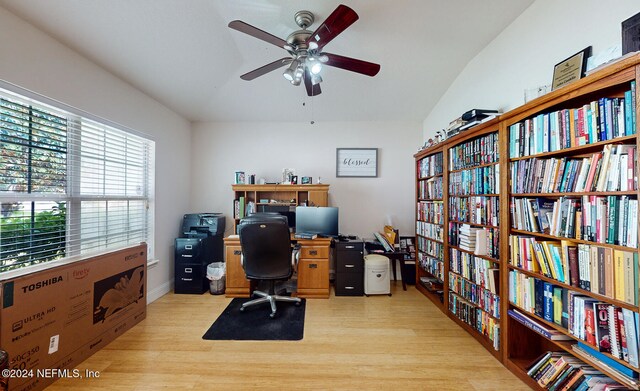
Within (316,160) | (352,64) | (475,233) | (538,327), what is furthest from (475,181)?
(316,160)

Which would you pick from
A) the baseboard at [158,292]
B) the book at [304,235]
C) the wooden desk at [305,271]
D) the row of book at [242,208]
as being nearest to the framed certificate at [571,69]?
the wooden desk at [305,271]

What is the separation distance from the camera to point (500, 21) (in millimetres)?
1991

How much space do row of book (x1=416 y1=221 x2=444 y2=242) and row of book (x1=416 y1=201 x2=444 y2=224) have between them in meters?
0.05

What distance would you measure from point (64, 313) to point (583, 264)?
3.30m

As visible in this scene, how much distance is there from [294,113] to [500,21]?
7.90ft

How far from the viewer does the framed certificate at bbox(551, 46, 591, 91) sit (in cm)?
141

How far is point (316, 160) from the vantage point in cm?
361

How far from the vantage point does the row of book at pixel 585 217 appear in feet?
3.59

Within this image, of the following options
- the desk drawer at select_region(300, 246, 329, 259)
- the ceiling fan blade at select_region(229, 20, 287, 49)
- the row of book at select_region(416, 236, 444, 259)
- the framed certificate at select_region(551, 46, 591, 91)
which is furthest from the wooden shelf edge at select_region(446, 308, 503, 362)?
the ceiling fan blade at select_region(229, 20, 287, 49)

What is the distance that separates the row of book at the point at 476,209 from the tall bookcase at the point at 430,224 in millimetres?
179

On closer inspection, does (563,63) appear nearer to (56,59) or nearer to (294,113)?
(294,113)

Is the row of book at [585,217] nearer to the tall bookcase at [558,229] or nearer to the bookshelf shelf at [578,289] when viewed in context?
the tall bookcase at [558,229]

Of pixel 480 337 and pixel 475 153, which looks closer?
pixel 480 337

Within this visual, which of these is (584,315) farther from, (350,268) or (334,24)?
(334,24)
